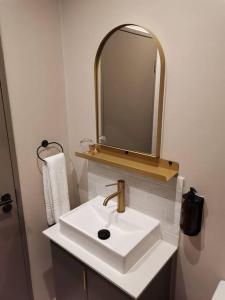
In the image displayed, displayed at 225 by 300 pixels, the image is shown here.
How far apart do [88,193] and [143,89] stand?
851mm

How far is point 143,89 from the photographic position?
48.0 inches

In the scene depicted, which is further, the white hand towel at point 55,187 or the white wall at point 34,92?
Answer: the white hand towel at point 55,187

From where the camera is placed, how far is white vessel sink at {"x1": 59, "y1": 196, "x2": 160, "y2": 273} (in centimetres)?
110

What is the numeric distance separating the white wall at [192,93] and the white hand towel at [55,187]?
0.62m

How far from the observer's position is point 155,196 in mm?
1283

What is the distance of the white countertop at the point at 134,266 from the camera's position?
104 cm

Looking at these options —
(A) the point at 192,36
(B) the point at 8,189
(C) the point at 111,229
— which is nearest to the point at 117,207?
(C) the point at 111,229

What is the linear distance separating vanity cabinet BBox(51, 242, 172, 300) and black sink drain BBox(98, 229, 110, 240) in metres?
0.17

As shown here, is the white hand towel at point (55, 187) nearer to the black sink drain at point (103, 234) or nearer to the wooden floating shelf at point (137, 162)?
the wooden floating shelf at point (137, 162)

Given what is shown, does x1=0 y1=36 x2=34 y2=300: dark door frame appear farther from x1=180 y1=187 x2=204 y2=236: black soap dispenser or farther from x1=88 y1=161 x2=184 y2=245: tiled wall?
x1=180 y1=187 x2=204 y2=236: black soap dispenser

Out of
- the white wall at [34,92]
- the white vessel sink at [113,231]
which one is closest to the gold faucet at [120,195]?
the white vessel sink at [113,231]

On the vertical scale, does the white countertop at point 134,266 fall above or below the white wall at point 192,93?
below

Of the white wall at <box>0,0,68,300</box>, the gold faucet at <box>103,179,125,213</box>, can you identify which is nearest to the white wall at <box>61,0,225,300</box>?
the white wall at <box>0,0,68,300</box>

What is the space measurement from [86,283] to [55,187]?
0.58 metres
